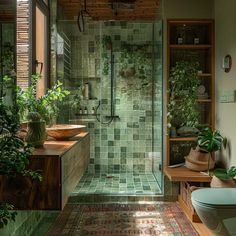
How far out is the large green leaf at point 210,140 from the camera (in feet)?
13.3

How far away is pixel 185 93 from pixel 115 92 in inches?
53.4

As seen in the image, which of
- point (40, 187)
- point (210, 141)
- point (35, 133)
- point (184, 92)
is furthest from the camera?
point (184, 92)

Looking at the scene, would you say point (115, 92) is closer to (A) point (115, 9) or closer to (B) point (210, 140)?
(A) point (115, 9)

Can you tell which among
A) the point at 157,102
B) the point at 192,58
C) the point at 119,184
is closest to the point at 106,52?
the point at 157,102

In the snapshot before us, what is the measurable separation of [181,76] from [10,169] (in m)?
3.20

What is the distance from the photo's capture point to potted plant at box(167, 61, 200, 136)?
4402 millimetres

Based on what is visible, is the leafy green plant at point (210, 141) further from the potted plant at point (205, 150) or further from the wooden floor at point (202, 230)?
the wooden floor at point (202, 230)

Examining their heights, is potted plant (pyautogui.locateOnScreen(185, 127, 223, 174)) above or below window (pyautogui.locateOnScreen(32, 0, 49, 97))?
below

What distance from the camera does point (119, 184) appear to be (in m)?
4.80

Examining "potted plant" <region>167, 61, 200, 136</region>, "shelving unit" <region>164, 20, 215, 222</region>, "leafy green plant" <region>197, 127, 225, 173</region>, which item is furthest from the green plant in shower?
"leafy green plant" <region>197, 127, 225, 173</region>

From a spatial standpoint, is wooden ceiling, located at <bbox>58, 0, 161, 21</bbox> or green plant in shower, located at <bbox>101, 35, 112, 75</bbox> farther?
green plant in shower, located at <bbox>101, 35, 112, 75</bbox>

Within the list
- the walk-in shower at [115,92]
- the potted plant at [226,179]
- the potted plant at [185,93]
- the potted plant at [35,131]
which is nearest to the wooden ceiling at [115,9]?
the walk-in shower at [115,92]

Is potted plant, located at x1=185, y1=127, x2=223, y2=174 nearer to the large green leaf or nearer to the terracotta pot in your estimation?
the large green leaf

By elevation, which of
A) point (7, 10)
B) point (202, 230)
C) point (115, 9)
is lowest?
point (202, 230)
